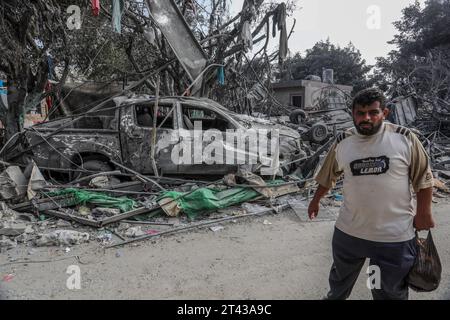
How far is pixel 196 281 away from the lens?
10.0ft

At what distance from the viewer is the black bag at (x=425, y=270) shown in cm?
198

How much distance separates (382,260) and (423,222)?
0.34 m

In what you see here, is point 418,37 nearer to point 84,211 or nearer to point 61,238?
point 84,211

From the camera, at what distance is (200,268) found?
3.33 meters

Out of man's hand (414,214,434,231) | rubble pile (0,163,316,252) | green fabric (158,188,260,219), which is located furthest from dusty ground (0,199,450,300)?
man's hand (414,214,434,231)

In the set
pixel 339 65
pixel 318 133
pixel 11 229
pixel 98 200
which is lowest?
pixel 11 229

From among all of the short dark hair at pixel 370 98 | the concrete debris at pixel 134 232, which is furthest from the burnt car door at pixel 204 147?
the short dark hair at pixel 370 98

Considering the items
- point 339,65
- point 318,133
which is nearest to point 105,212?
point 318,133

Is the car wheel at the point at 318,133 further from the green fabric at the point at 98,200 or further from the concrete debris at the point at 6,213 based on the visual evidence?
the concrete debris at the point at 6,213

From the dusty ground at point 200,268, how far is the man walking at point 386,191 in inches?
39.1

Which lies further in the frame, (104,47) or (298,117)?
(298,117)
